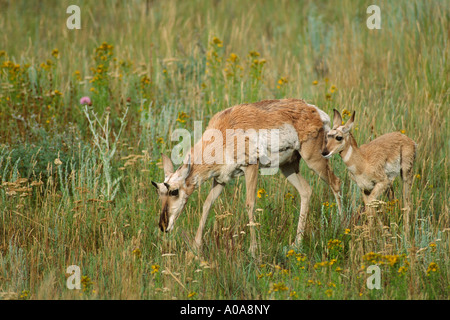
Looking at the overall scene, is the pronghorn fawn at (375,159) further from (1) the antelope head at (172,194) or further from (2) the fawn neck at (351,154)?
(1) the antelope head at (172,194)

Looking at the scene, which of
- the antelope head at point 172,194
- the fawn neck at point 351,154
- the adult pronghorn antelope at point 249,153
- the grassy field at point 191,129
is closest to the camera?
the grassy field at point 191,129

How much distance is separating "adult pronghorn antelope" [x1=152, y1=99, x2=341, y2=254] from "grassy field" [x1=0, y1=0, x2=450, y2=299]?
0.90 ft

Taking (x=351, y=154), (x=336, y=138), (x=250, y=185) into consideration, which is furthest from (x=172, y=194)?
(x=351, y=154)

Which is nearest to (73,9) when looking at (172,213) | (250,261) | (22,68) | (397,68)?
(22,68)

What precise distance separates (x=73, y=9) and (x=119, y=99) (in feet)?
14.5

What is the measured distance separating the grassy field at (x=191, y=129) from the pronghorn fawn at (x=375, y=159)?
0.81 feet

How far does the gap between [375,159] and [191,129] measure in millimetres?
3123

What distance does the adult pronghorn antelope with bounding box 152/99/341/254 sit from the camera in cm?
705

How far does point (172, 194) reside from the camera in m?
6.93

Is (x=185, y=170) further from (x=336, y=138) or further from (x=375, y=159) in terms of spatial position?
(x=375, y=159)

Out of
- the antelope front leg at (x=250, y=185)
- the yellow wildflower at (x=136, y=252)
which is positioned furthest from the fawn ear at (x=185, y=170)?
the yellow wildflower at (x=136, y=252)

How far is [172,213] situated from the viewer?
7.00m

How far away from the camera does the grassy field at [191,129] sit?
6219 millimetres
